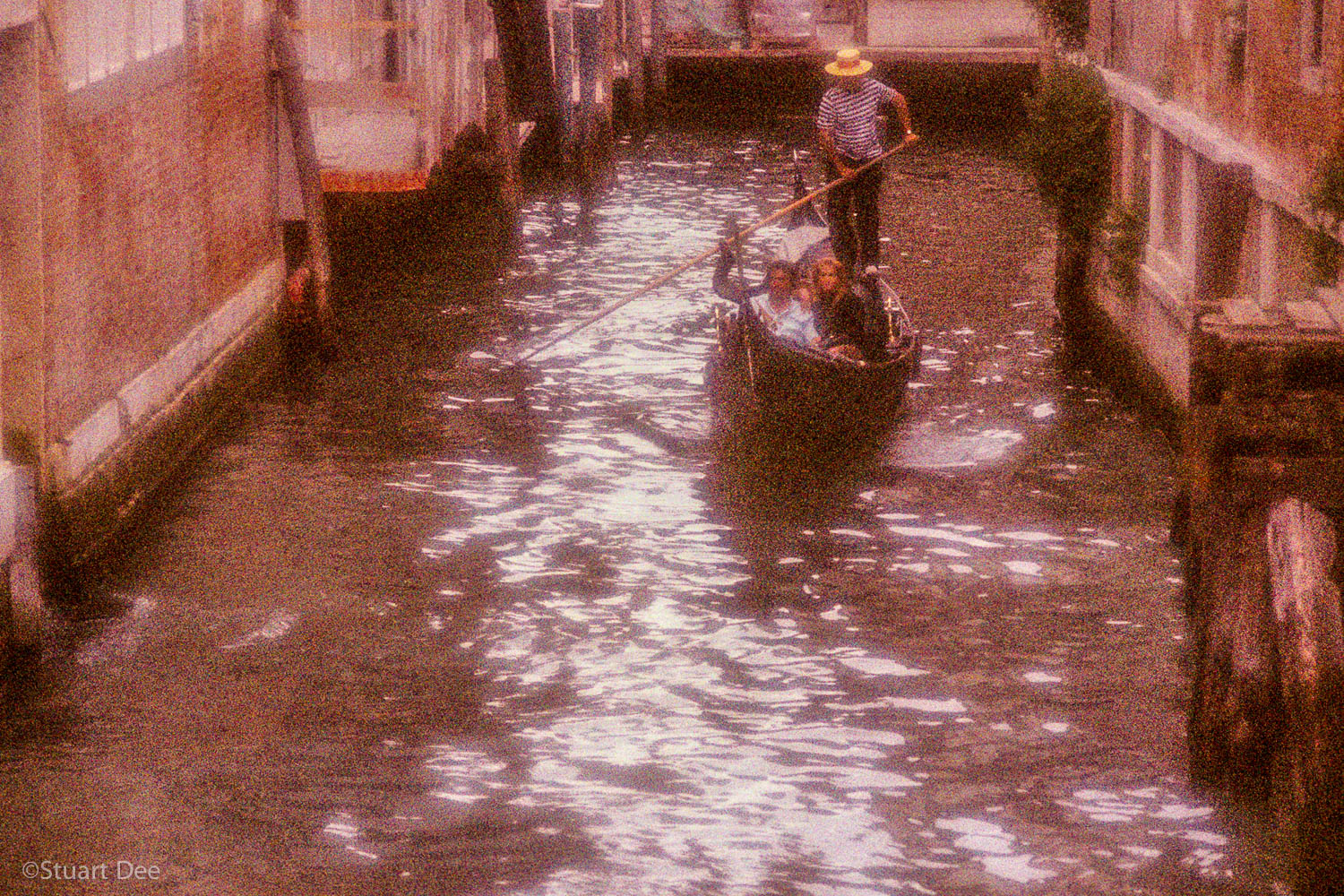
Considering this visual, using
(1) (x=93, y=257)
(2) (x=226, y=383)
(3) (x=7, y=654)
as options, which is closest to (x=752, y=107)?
(2) (x=226, y=383)

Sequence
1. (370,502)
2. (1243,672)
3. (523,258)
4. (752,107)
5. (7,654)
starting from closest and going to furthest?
1. (1243,672)
2. (7,654)
3. (370,502)
4. (523,258)
5. (752,107)

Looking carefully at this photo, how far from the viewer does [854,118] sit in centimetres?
1480

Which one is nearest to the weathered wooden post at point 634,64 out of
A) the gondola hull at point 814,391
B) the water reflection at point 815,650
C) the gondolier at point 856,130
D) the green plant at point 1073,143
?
the gondolier at point 856,130

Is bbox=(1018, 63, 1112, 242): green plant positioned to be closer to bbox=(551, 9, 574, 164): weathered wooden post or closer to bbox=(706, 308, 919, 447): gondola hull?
bbox=(706, 308, 919, 447): gondola hull

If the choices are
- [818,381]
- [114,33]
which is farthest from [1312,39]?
[114,33]

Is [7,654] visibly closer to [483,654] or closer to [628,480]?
[483,654]

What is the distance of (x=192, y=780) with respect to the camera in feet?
23.8

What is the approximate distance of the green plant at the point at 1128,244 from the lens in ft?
42.6

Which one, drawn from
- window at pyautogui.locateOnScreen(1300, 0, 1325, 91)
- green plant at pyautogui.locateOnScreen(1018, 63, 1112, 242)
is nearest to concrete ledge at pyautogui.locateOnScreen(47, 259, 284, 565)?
green plant at pyautogui.locateOnScreen(1018, 63, 1112, 242)

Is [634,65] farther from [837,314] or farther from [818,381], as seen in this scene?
[818,381]

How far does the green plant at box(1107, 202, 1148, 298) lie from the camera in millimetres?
12992

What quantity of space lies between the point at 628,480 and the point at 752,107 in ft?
66.6

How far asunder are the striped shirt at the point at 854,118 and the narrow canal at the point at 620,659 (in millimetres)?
1823

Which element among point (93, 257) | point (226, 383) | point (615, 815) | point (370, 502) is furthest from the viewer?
point (226, 383)
